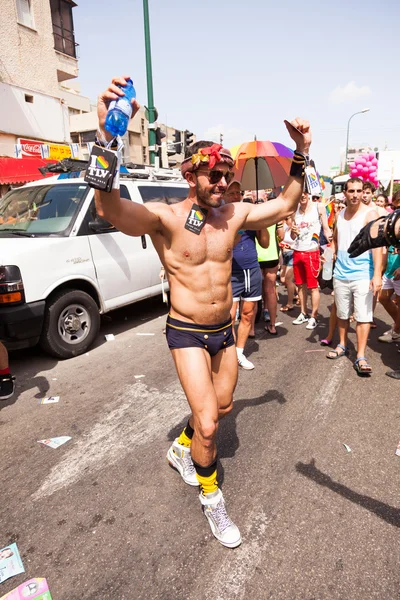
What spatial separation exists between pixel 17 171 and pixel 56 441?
1414 cm

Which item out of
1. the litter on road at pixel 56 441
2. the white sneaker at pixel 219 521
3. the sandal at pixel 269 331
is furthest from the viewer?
the sandal at pixel 269 331

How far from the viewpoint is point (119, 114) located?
1965 mm

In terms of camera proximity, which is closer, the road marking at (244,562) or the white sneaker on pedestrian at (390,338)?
the road marking at (244,562)

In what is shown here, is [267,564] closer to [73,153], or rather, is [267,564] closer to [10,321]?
[10,321]

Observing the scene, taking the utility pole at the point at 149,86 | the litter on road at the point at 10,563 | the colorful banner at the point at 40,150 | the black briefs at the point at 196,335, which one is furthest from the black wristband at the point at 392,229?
the colorful banner at the point at 40,150

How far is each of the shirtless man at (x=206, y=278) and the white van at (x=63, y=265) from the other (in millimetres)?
2560

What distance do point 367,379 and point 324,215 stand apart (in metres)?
3.63

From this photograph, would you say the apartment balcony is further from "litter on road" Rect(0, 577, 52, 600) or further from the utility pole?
"litter on road" Rect(0, 577, 52, 600)

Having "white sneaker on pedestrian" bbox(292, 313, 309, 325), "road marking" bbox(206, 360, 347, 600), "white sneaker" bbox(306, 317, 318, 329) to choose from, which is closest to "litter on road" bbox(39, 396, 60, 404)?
"road marking" bbox(206, 360, 347, 600)

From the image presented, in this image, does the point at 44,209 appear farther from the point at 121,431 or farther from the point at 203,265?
the point at 203,265

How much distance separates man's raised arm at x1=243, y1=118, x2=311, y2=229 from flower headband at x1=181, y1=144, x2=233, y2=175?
43cm

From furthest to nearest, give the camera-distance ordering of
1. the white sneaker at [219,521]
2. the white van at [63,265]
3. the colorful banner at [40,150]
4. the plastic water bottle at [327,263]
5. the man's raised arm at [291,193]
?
the colorful banner at [40,150] → the plastic water bottle at [327,263] → the white van at [63,265] → the man's raised arm at [291,193] → the white sneaker at [219,521]

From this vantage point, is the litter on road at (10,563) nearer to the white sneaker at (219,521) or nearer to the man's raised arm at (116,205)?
the white sneaker at (219,521)

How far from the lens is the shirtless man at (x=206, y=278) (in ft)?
7.72
